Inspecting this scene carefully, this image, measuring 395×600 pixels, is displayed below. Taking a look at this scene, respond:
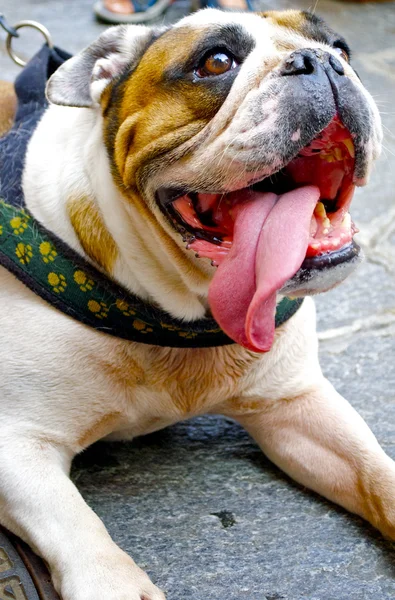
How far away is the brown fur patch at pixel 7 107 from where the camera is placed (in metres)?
2.66

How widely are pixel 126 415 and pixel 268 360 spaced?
40cm

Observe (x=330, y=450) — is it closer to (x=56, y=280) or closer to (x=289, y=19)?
(x=56, y=280)

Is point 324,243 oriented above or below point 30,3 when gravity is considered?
above

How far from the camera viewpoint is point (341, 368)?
2916 mm

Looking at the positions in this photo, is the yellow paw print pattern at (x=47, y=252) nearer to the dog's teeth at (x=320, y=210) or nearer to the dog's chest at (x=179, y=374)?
the dog's chest at (x=179, y=374)

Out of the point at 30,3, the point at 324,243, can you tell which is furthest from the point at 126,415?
the point at 30,3

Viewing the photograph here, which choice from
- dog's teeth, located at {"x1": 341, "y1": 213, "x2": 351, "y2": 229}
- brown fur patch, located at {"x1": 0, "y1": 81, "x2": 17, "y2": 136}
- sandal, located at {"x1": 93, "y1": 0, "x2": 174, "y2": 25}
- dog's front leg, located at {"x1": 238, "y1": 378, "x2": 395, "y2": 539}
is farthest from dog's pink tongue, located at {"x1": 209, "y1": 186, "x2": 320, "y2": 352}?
sandal, located at {"x1": 93, "y1": 0, "x2": 174, "y2": 25}

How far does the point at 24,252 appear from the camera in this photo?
219cm

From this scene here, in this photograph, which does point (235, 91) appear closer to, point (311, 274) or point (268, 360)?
point (311, 274)

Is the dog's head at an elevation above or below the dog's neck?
above

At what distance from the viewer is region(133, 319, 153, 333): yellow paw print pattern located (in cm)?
219

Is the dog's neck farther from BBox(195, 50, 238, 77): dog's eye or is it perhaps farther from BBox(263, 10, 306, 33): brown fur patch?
BBox(263, 10, 306, 33): brown fur patch

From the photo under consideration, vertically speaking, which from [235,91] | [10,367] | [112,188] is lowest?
[10,367]

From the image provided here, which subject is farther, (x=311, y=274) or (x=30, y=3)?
(x=30, y=3)
